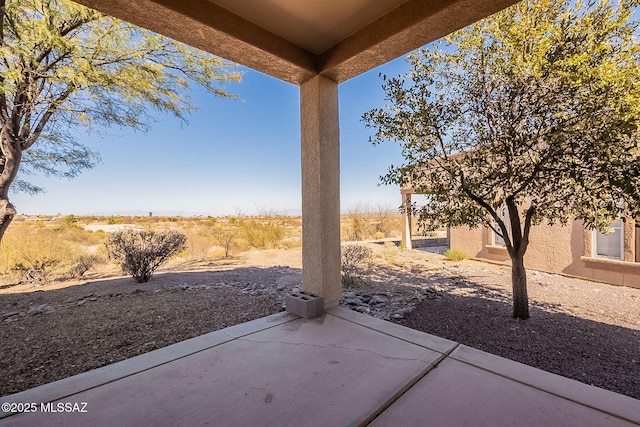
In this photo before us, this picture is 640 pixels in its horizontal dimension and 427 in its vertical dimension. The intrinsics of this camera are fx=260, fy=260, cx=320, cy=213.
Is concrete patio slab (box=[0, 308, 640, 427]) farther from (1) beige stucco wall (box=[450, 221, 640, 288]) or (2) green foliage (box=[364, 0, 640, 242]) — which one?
(1) beige stucco wall (box=[450, 221, 640, 288])

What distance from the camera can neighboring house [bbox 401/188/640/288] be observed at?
5.15 metres

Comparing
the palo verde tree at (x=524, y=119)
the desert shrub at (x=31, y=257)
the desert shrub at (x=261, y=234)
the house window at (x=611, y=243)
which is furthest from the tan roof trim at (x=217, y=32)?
the desert shrub at (x=261, y=234)

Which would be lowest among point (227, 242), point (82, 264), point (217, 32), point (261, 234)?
point (82, 264)

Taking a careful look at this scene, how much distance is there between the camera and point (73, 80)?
13.5ft

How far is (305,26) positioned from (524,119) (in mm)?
2586

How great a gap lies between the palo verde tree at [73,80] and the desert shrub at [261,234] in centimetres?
579

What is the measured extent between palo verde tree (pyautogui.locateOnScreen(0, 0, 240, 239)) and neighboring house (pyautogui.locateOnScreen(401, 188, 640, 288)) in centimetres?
521

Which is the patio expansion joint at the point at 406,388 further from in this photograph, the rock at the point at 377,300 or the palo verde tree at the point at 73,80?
the palo verde tree at the point at 73,80

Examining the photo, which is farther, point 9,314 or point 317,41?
point 9,314

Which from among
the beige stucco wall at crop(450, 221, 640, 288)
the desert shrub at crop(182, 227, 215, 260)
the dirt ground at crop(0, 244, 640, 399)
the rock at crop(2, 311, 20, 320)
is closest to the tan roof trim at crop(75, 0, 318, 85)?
the dirt ground at crop(0, 244, 640, 399)

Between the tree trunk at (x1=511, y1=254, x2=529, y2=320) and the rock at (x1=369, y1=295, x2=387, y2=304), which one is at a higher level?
the tree trunk at (x1=511, y1=254, x2=529, y2=320)

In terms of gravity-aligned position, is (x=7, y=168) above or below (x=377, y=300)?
above

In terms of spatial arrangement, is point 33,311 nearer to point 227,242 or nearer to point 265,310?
point 265,310

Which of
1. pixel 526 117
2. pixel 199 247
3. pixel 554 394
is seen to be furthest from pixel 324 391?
pixel 199 247
